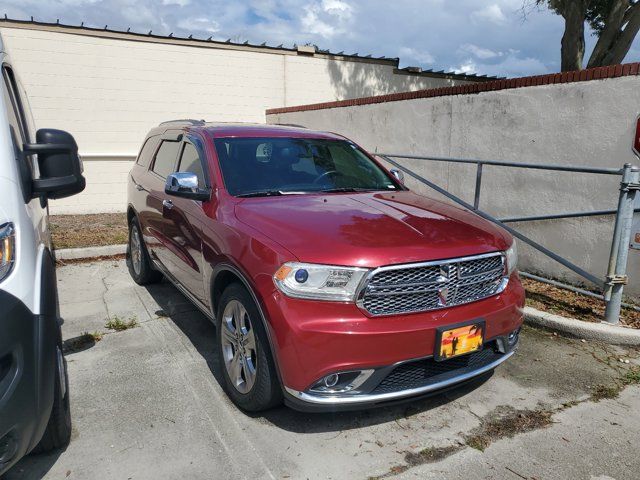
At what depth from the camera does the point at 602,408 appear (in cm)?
317

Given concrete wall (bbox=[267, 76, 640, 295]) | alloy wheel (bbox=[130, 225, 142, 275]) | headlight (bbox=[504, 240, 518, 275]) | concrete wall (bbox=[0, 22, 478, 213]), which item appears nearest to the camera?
headlight (bbox=[504, 240, 518, 275])

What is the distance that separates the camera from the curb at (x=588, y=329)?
403cm

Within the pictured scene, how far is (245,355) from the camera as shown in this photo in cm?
293

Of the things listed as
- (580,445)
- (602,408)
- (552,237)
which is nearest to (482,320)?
(580,445)

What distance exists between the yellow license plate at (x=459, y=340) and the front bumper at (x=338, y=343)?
4 centimetres

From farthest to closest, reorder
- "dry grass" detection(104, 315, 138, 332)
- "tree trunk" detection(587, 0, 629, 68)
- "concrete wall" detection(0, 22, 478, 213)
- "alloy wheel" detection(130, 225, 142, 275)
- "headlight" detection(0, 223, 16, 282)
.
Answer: "tree trunk" detection(587, 0, 629, 68) < "concrete wall" detection(0, 22, 478, 213) < "alloy wheel" detection(130, 225, 142, 275) < "dry grass" detection(104, 315, 138, 332) < "headlight" detection(0, 223, 16, 282)

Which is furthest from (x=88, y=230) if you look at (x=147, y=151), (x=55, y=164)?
(x=55, y=164)

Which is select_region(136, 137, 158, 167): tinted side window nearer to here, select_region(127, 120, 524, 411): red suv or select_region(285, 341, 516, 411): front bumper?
select_region(127, 120, 524, 411): red suv

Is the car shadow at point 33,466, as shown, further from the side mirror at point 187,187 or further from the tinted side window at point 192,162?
the tinted side window at point 192,162

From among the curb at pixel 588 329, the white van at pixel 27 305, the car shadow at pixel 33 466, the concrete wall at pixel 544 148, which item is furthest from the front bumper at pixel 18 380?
the concrete wall at pixel 544 148

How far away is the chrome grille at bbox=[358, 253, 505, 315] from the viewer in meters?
2.55

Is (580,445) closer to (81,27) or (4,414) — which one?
(4,414)

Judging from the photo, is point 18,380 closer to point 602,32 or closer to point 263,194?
point 263,194

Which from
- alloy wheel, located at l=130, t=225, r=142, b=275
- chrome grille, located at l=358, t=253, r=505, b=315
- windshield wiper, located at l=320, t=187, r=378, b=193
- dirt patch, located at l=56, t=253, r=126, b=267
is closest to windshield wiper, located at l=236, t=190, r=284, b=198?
windshield wiper, located at l=320, t=187, r=378, b=193
